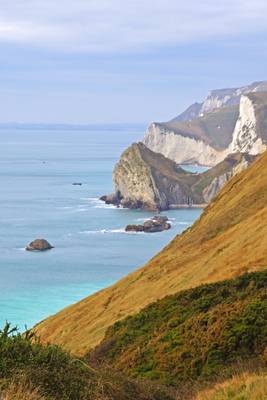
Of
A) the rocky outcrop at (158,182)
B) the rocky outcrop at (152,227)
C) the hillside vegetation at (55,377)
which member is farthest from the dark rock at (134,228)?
the hillside vegetation at (55,377)

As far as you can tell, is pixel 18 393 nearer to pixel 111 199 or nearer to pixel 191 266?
pixel 191 266

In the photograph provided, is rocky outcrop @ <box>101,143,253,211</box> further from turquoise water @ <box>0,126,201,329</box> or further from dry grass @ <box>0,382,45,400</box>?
dry grass @ <box>0,382,45,400</box>

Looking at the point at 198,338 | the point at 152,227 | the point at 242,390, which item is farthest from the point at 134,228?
the point at 242,390

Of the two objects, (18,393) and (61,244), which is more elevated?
(61,244)

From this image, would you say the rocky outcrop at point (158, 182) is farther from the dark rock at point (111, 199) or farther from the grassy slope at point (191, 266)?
the grassy slope at point (191, 266)

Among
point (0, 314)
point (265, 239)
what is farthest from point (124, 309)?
point (0, 314)

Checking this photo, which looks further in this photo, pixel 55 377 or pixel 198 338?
pixel 198 338
